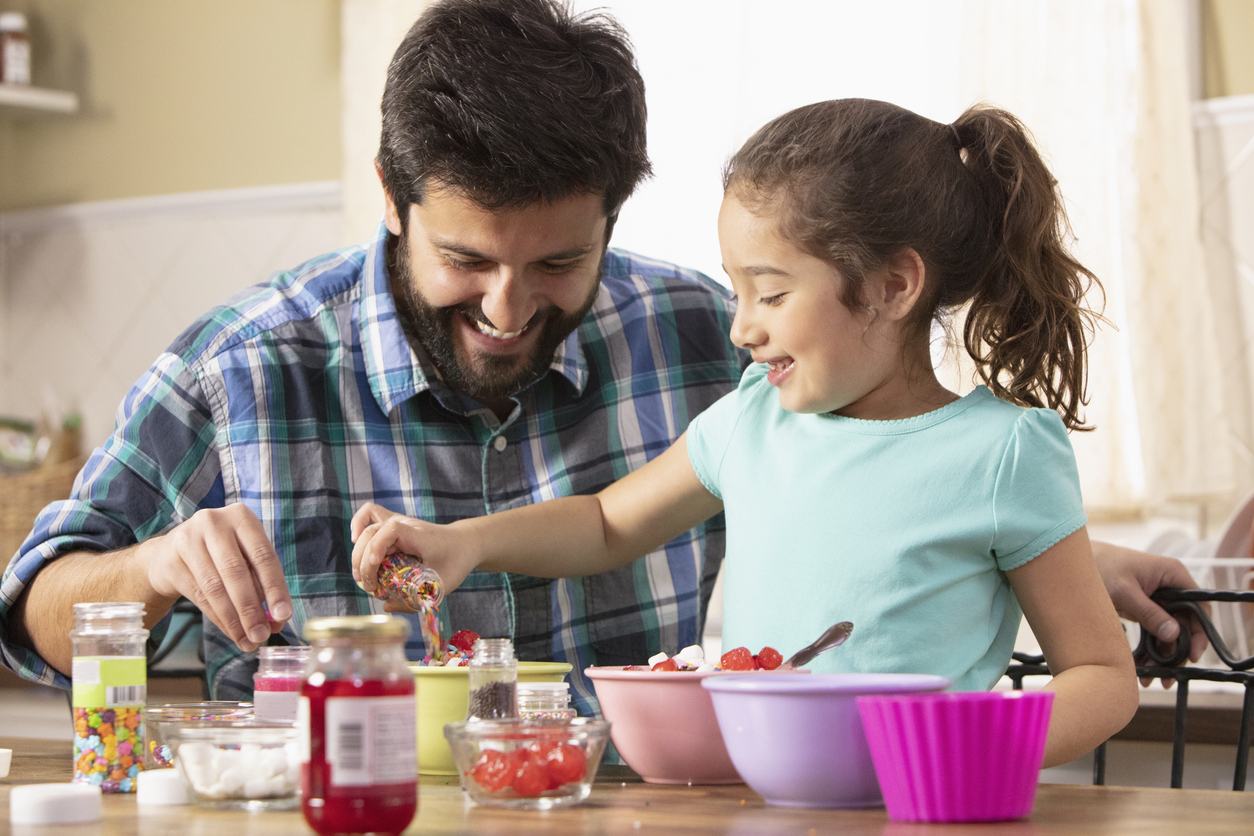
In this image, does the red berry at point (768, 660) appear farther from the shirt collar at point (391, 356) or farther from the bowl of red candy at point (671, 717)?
the shirt collar at point (391, 356)

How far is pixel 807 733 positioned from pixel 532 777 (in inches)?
7.1

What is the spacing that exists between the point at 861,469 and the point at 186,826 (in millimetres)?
654

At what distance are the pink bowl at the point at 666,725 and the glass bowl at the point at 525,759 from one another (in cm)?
10

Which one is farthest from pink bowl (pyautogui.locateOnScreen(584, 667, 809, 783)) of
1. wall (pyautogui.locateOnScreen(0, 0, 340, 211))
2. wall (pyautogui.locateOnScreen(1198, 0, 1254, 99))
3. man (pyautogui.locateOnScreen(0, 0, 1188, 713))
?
wall (pyautogui.locateOnScreen(0, 0, 340, 211))

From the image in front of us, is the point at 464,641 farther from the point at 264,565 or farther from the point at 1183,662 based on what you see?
the point at 1183,662

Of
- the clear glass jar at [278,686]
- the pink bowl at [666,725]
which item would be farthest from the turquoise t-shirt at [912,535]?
the clear glass jar at [278,686]

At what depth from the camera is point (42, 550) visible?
136 centimetres

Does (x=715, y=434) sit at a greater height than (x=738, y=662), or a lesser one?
greater

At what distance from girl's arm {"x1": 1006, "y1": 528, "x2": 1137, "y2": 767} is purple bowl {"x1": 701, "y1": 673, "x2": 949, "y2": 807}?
215 mm

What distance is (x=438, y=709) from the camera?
101 cm

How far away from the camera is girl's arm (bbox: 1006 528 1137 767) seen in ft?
3.26

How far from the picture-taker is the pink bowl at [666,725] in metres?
0.94

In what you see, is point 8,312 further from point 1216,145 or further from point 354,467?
point 1216,145

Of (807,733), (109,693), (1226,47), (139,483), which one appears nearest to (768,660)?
(807,733)
